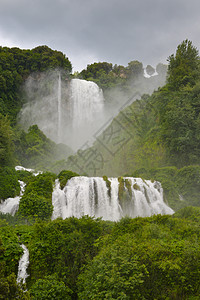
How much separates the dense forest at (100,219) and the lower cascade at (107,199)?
1000 mm

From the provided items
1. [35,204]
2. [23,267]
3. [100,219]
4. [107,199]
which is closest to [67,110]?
[107,199]

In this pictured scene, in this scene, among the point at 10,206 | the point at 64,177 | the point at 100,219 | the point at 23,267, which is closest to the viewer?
the point at 23,267

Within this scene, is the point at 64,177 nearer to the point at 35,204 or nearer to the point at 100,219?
the point at 35,204

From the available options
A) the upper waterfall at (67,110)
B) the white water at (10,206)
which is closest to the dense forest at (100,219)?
the white water at (10,206)

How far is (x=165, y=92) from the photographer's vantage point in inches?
1123

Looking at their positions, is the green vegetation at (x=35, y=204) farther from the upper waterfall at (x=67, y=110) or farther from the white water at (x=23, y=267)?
the upper waterfall at (x=67, y=110)

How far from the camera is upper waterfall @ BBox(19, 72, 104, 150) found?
143 ft

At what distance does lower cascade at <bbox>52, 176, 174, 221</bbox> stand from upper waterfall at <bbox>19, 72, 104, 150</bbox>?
2691 cm

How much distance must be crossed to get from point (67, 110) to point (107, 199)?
3168 centimetres

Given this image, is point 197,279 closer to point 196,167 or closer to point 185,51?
point 196,167

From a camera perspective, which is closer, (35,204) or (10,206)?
(35,204)

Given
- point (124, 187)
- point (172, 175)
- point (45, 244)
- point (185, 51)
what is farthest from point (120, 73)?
point (45, 244)

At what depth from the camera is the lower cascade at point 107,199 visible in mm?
15352

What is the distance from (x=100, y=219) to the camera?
885 cm
